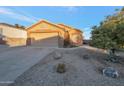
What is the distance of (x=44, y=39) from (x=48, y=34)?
751mm

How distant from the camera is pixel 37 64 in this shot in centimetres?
841

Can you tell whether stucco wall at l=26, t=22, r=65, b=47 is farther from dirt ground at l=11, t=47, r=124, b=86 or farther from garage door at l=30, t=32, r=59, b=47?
dirt ground at l=11, t=47, r=124, b=86

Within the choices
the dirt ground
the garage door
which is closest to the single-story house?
the garage door

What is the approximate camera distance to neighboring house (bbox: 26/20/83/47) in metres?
17.2

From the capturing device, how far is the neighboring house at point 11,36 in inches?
651

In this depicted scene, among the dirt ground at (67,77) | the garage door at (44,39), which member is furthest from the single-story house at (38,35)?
the dirt ground at (67,77)

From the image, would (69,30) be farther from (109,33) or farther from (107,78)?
(107,78)

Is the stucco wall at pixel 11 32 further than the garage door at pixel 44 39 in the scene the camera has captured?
No

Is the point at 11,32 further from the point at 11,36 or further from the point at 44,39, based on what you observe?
the point at 44,39

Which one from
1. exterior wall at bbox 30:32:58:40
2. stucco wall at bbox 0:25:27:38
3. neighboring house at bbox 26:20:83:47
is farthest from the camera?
exterior wall at bbox 30:32:58:40

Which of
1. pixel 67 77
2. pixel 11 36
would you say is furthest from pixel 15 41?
pixel 67 77

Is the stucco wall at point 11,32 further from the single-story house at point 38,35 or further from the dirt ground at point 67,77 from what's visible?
the dirt ground at point 67,77

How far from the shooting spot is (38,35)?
17.8m
